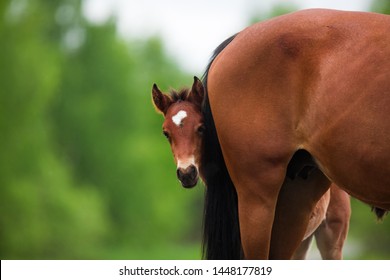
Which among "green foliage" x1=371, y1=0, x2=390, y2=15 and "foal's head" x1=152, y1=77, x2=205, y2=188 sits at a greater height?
"foal's head" x1=152, y1=77, x2=205, y2=188

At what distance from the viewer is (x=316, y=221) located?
6066 millimetres

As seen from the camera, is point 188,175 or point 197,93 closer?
point 188,175

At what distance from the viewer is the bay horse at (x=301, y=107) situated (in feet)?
13.5

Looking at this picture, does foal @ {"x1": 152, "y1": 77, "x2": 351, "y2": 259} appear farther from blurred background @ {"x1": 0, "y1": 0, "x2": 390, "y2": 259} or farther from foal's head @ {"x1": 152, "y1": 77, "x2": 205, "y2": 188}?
blurred background @ {"x1": 0, "y1": 0, "x2": 390, "y2": 259}

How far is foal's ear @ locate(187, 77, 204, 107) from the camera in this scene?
5105 mm

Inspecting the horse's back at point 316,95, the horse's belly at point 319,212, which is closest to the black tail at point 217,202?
the horse's back at point 316,95

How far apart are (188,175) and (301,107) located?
102 centimetres

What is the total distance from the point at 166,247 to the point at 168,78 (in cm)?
1054

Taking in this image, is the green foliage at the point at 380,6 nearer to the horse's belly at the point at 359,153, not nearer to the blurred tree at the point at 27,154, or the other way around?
the blurred tree at the point at 27,154

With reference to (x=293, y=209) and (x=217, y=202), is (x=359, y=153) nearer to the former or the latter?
(x=293, y=209)

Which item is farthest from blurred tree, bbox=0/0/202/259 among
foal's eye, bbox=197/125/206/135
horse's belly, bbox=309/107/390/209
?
horse's belly, bbox=309/107/390/209

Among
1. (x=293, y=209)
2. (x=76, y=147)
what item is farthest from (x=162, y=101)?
(x=76, y=147)

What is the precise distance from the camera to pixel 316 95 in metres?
4.29
